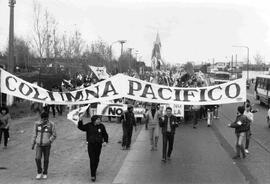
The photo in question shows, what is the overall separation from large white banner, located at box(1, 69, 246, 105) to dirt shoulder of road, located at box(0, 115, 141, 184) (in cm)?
166

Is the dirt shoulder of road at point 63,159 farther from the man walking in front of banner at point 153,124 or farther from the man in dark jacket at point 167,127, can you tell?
the man in dark jacket at point 167,127

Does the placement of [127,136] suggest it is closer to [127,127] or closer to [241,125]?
[127,127]

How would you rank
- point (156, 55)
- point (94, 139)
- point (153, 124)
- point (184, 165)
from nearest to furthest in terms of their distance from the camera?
point (94, 139) → point (184, 165) → point (153, 124) → point (156, 55)

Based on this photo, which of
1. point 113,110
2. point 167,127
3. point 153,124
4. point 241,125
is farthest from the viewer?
point 113,110

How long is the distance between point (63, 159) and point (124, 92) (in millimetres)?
2735

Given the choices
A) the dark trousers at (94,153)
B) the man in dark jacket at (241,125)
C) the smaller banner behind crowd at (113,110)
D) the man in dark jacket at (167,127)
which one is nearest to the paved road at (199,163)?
the man in dark jacket at (167,127)

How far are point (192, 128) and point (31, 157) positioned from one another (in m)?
9.38

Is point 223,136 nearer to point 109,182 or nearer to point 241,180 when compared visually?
point 241,180

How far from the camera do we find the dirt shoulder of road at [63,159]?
34.0 ft

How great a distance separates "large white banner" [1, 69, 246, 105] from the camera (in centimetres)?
1143

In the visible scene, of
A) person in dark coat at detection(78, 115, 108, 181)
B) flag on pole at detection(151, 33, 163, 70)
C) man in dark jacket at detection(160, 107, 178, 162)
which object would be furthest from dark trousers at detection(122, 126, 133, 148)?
flag on pole at detection(151, 33, 163, 70)

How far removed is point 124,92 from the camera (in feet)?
37.6

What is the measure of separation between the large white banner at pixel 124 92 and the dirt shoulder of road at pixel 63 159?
1660 mm

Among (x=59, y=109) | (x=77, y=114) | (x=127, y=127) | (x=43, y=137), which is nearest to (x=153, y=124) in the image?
(x=127, y=127)
